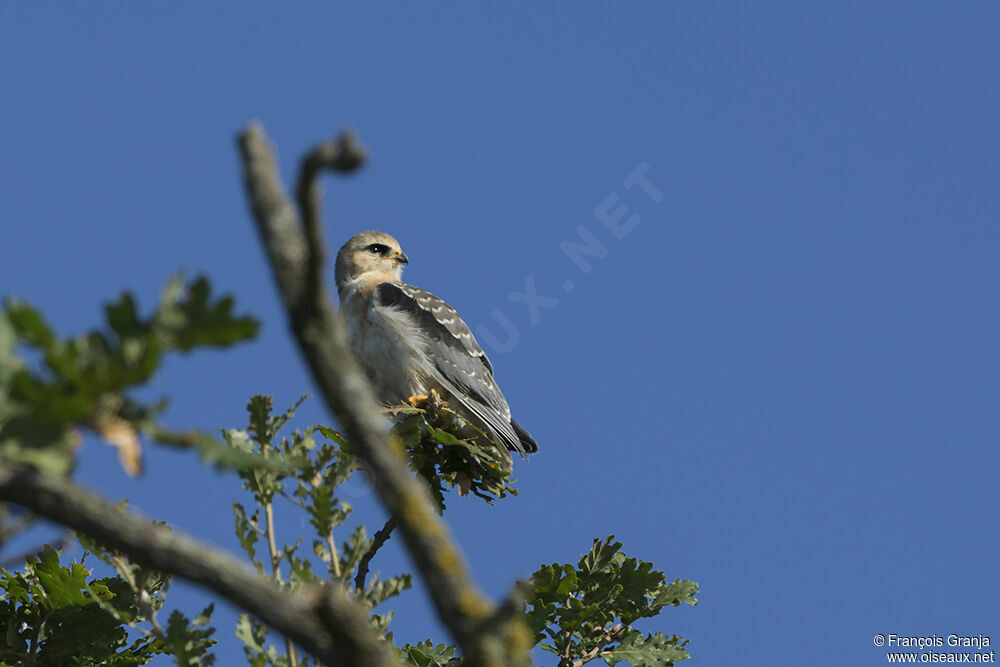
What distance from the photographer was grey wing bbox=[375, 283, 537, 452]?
10.2 m

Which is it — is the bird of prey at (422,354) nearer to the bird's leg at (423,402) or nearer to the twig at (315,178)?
the bird's leg at (423,402)

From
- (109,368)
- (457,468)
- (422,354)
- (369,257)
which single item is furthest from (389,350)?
(109,368)

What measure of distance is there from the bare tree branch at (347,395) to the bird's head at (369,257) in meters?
9.89

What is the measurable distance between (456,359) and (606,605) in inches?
197

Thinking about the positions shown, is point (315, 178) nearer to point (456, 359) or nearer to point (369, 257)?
point (456, 359)

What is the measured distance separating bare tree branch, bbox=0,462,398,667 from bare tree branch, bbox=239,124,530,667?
0.68 feet

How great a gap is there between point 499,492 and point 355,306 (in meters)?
4.54

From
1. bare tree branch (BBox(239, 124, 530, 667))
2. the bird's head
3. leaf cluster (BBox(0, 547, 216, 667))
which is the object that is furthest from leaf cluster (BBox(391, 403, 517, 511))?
the bird's head

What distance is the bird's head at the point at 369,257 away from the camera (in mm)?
12547

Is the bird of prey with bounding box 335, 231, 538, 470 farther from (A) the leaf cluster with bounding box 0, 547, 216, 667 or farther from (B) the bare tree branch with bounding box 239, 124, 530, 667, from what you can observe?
(B) the bare tree branch with bounding box 239, 124, 530, 667

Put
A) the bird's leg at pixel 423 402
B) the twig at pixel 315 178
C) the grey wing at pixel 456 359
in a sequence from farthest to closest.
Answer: the grey wing at pixel 456 359 < the bird's leg at pixel 423 402 < the twig at pixel 315 178

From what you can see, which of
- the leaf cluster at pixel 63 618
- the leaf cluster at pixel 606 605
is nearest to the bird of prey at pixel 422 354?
the leaf cluster at pixel 606 605

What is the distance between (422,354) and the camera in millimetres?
10547

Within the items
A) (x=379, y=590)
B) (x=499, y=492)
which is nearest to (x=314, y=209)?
(x=379, y=590)
